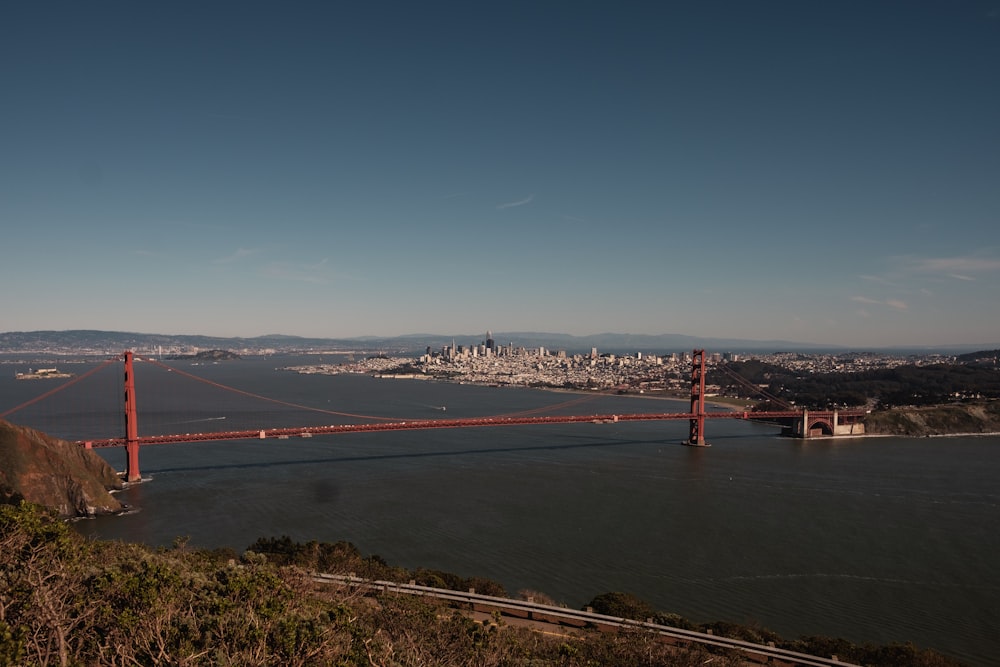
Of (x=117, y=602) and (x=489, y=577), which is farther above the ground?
(x=117, y=602)

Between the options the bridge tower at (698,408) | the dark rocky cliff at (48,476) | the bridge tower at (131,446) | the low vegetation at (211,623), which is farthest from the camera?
the bridge tower at (698,408)

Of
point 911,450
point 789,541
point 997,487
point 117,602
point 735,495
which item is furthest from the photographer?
point 911,450

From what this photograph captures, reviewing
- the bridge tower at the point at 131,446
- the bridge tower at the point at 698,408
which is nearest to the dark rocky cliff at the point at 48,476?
the bridge tower at the point at 131,446

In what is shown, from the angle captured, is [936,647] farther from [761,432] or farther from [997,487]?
[761,432]

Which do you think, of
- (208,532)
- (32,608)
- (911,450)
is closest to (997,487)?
(911,450)

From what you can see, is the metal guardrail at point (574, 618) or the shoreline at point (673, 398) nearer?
the metal guardrail at point (574, 618)

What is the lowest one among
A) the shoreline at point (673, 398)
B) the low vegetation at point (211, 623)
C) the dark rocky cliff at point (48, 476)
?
the shoreline at point (673, 398)

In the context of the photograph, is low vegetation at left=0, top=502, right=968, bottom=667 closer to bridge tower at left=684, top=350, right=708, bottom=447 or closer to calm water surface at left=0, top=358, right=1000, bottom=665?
calm water surface at left=0, top=358, right=1000, bottom=665

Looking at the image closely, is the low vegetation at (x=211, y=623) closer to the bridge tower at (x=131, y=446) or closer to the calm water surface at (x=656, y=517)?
the calm water surface at (x=656, y=517)
